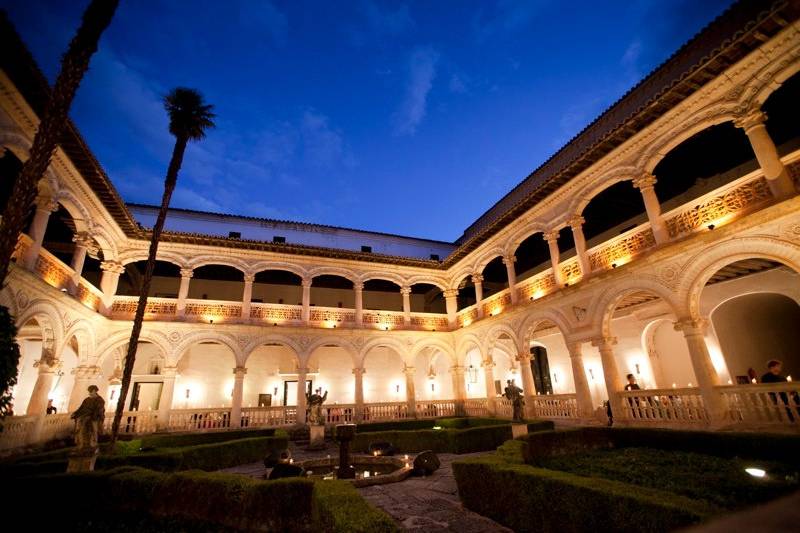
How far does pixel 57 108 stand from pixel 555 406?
16308mm

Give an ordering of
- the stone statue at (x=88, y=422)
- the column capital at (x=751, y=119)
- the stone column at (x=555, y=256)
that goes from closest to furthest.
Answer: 1. the stone statue at (x=88, y=422)
2. the column capital at (x=751, y=119)
3. the stone column at (x=555, y=256)

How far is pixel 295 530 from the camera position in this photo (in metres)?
5.16

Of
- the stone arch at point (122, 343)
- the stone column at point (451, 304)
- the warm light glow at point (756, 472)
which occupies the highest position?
the stone column at point (451, 304)

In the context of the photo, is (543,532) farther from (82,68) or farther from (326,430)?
(326,430)

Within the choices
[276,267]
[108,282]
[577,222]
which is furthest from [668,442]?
[108,282]

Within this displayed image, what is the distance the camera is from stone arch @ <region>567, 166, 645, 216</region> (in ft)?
39.9

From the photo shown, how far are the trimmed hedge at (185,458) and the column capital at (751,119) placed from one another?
15.2 meters

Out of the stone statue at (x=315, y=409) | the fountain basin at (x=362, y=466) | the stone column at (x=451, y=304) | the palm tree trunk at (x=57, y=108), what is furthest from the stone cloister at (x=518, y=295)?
the fountain basin at (x=362, y=466)

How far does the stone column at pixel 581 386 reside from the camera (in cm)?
1276

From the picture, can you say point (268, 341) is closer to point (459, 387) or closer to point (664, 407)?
point (459, 387)

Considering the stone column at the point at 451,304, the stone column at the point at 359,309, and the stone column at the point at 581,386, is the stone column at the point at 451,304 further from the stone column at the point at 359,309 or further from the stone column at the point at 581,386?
the stone column at the point at 581,386

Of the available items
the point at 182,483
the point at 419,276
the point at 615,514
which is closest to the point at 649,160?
the point at 615,514

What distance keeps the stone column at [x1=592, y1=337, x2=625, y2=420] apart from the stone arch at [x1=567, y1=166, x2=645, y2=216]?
4511 mm

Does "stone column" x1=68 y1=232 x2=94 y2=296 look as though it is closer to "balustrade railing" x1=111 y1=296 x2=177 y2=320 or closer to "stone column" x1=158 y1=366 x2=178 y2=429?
"balustrade railing" x1=111 y1=296 x2=177 y2=320
